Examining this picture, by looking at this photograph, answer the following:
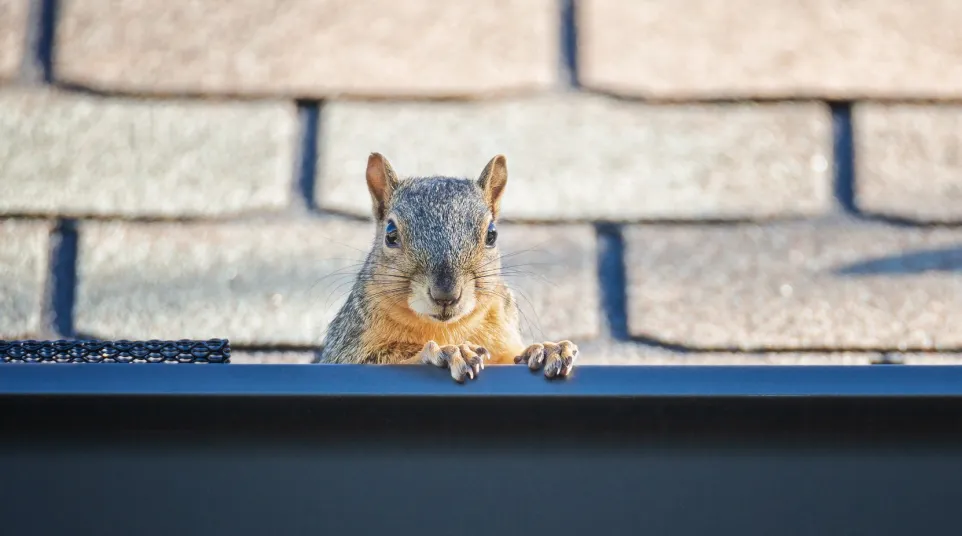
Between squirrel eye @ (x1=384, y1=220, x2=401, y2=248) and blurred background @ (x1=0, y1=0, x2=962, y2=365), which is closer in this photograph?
squirrel eye @ (x1=384, y1=220, x2=401, y2=248)

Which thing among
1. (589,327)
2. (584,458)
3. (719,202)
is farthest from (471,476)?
(719,202)

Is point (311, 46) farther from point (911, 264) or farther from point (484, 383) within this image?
point (484, 383)

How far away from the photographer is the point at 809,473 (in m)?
0.84

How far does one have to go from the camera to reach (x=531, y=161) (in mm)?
1821

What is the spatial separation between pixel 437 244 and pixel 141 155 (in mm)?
701

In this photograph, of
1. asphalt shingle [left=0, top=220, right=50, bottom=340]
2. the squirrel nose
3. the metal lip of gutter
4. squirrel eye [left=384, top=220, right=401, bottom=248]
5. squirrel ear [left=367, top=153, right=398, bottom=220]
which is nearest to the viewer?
the metal lip of gutter

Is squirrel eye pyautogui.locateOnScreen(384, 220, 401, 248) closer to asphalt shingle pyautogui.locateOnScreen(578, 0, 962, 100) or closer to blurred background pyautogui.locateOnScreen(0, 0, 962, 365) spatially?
blurred background pyautogui.locateOnScreen(0, 0, 962, 365)

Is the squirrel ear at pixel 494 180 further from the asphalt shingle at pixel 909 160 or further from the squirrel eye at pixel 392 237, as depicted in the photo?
the asphalt shingle at pixel 909 160

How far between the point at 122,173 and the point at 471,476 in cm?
117

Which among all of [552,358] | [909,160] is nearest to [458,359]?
[552,358]

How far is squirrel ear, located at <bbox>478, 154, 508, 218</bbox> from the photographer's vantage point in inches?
58.6

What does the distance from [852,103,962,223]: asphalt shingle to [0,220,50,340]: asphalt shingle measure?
Answer: 1310 mm

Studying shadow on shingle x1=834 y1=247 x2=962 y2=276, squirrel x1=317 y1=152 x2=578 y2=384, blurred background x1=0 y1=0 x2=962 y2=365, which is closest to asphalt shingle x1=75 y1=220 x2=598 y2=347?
blurred background x1=0 y1=0 x2=962 y2=365

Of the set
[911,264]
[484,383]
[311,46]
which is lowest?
[484,383]
